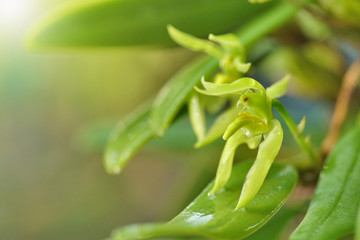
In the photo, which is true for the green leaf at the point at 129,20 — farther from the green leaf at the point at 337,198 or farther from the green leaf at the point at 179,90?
the green leaf at the point at 337,198

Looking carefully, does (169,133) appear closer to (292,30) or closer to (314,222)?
(292,30)

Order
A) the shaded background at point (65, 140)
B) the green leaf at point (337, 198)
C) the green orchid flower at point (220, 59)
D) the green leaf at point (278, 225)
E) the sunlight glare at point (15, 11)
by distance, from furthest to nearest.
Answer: the shaded background at point (65, 140), the sunlight glare at point (15, 11), the green leaf at point (278, 225), the green orchid flower at point (220, 59), the green leaf at point (337, 198)

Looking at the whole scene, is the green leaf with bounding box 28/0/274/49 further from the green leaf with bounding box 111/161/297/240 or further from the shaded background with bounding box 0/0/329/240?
the shaded background with bounding box 0/0/329/240

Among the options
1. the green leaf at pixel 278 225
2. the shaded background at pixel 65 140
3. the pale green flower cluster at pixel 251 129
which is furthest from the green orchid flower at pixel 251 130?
the shaded background at pixel 65 140

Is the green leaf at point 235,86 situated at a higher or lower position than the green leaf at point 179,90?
lower

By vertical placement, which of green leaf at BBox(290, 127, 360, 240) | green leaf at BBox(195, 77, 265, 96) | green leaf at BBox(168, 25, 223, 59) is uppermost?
green leaf at BBox(168, 25, 223, 59)

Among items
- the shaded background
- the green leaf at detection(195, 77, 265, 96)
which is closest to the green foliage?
the green leaf at detection(195, 77, 265, 96)

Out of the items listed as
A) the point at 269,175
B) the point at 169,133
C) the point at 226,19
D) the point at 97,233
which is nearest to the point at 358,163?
the point at 269,175

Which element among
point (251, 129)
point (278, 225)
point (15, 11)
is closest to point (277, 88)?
point (251, 129)
